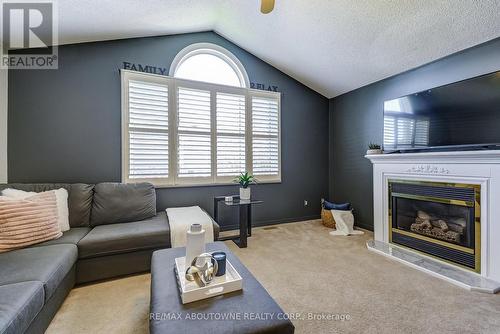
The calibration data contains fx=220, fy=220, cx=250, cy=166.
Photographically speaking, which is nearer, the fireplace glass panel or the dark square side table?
the fireplace glass panel

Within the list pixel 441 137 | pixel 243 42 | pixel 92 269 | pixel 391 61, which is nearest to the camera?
pixel 92 269

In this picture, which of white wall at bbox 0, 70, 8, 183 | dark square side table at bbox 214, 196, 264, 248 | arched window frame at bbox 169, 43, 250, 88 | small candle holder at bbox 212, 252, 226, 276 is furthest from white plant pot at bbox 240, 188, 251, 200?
white wall at bbox 0, 70, 8, 183

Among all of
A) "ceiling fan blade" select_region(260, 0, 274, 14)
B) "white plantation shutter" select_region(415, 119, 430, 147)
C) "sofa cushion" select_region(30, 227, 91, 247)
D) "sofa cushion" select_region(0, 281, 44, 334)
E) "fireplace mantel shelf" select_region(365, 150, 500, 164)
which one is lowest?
"sofa cushion" select_region(0, 281, 44, 334)

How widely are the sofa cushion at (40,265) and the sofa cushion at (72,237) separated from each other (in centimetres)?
11

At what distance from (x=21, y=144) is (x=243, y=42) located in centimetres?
330

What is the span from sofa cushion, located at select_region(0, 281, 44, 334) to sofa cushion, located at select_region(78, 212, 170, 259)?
0.70 meters

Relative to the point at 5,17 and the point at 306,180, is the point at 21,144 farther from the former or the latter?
the point at 306,180

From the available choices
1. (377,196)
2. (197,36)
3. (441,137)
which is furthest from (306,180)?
(197,36)

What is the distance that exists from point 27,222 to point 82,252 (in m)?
0.48

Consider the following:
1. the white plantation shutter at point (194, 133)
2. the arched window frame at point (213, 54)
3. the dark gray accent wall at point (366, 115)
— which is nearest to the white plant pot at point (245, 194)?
the white plantation shutter at point (194, 133)

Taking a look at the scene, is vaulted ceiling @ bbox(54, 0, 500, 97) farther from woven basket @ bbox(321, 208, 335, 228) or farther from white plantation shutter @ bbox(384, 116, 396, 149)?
woven basket @ bbox(321, 208, 335, 228)

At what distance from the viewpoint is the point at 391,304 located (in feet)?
5.75

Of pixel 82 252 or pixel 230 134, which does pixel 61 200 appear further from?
pixel 230 134

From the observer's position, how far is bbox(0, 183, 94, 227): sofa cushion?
2420 millimetres
